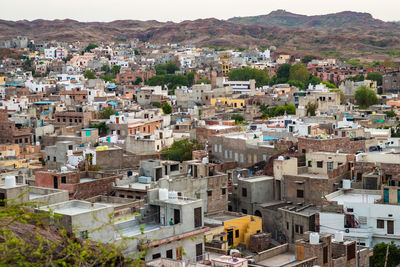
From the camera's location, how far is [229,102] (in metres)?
64.1

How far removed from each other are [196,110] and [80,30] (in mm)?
128597

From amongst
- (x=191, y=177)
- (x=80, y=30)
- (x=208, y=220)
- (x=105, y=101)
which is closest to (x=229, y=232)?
(x=208, y=220)

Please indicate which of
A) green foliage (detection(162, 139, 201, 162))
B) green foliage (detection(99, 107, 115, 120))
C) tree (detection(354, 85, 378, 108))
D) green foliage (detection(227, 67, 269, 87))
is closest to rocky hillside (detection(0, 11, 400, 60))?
green foliage (detection(227, 67, 269, 87))

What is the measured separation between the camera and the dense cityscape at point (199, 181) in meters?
17.7

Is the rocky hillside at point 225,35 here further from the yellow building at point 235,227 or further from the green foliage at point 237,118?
the yellow building at point 235,227

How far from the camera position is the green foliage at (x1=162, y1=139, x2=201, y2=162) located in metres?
37.5

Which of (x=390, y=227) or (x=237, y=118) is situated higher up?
(x=237, y=118)

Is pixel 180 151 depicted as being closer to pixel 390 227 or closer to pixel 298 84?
pixel 390 227

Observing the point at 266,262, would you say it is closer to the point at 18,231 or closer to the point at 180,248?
the point at 180,248

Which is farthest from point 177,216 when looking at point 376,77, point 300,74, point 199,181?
point 300,74

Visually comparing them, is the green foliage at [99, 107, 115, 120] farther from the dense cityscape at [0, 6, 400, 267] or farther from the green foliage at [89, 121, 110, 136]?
the green foliage at [89, 121, 110, 136]

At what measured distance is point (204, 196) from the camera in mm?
26125

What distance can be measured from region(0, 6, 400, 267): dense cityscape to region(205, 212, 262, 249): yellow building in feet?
0.19

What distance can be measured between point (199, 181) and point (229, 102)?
126ft
